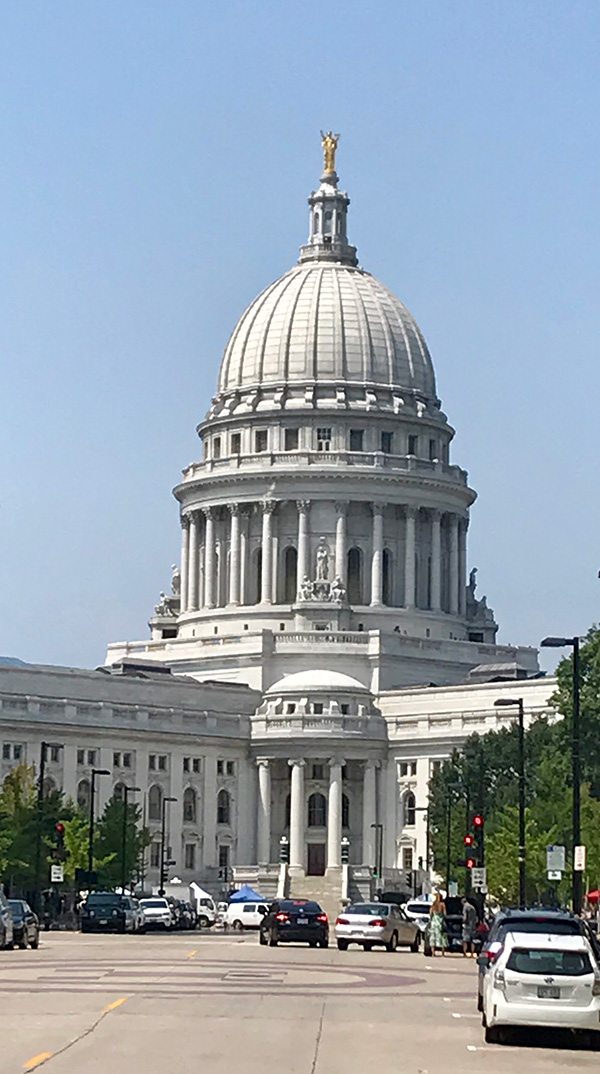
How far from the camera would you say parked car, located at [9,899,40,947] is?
241 feet

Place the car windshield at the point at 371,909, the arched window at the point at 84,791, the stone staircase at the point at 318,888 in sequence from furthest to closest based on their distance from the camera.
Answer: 1. the stone staircase at the point at 318,888
2. the arched window at the point at 84,791
3. the car windshield at the point at 371,909

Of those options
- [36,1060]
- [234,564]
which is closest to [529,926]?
[36,1060]

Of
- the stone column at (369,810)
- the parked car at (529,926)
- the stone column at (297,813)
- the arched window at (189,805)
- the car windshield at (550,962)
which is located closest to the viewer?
the car windshield at (550,962)

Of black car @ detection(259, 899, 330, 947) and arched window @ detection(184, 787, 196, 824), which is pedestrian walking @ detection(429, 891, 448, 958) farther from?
arched window @ detection(184, 787, 196, 824)

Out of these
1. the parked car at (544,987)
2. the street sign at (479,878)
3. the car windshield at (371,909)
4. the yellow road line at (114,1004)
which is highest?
the street sign at (479,878)

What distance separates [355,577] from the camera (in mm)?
199000

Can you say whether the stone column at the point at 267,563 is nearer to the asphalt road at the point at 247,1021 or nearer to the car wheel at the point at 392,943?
the car wheel at the point at 392,943

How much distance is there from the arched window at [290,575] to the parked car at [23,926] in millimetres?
120062

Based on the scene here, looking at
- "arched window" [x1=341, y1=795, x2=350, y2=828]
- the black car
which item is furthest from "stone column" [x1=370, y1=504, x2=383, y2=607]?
the black car

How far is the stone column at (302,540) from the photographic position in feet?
640

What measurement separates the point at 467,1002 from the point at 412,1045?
12693 mm

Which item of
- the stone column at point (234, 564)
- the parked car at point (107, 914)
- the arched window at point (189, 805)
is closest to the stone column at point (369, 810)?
the arched window at point (189, 805)

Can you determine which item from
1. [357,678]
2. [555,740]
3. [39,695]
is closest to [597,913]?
[555,740]

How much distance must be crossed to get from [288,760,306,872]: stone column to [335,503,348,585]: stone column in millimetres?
17230
